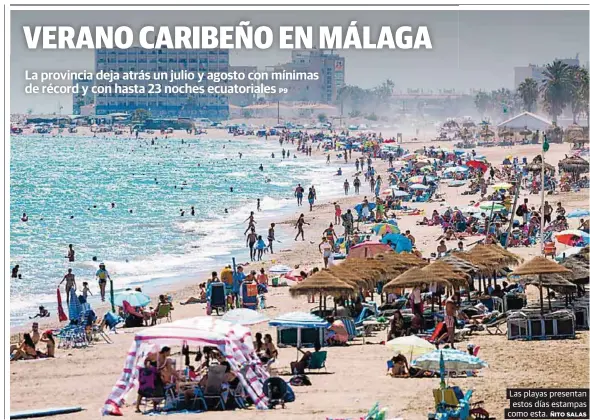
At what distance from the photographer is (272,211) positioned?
4925 cm

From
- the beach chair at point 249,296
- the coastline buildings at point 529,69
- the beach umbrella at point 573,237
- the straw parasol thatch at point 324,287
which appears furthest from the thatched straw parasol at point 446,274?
the coastline buildings at point 529,69

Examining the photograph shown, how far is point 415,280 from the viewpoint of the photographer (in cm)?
1780

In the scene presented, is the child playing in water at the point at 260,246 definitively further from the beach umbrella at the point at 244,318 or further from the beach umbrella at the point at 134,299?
the beach umbrella at the point at 244,318

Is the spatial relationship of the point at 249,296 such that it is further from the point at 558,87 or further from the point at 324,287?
the point at 558,87

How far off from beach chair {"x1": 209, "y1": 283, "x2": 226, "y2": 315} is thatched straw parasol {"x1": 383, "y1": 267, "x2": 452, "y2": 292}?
417 cm

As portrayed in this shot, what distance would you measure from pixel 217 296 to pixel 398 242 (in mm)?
5513

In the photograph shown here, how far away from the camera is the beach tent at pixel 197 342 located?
13078 millimetres

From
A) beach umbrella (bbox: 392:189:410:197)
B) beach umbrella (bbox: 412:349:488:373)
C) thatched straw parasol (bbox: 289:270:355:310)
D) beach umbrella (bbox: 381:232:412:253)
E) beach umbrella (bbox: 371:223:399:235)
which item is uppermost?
beach umbrella (bbox: 392:189:410:197)

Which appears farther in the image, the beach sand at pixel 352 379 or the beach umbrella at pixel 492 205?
the beach umbrella at pixel 492 205

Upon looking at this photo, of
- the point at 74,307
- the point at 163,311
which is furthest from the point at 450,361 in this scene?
the point at 74,307

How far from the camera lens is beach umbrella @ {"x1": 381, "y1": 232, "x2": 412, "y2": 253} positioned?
24.8 m

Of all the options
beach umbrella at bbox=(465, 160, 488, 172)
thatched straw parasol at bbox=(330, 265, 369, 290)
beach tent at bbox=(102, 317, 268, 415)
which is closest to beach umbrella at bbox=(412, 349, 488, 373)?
beach tent at bbox=(102, 317, 268, 415)

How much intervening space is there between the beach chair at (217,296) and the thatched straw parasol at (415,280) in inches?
164

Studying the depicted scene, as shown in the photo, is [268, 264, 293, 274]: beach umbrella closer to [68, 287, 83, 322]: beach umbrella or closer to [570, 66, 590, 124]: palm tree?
[68, 287, 83, 322]: beach umbrella
